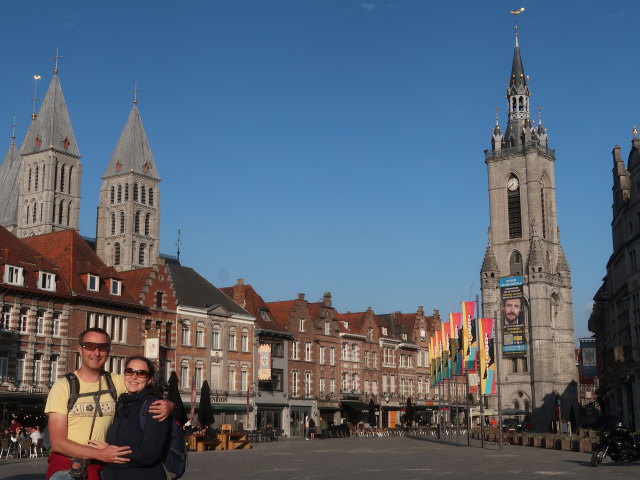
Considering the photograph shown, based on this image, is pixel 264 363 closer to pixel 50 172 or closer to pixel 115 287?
pixel 115 287

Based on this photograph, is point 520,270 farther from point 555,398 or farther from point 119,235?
point 119,235

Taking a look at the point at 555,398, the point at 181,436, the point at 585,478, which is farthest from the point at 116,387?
the point at 555,398

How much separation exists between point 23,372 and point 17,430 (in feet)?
35.8

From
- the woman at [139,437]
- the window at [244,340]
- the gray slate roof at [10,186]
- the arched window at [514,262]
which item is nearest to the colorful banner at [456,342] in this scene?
the window at [244,340]

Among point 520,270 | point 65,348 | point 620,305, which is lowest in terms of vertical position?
point 65,348

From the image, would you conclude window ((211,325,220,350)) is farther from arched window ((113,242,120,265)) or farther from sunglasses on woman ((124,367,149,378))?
arched window ((113,242,120,265))

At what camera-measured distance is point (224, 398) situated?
62688 millimetres

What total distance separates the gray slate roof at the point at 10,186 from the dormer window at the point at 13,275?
3044 inches

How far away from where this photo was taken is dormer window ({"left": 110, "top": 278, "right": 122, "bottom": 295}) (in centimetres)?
5517

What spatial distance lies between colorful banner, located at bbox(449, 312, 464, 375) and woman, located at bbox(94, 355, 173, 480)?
40.1 m

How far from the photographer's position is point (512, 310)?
339 feet

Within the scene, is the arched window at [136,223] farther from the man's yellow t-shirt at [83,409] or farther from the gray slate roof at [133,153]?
the man's yellow t-shirt at [83,409]

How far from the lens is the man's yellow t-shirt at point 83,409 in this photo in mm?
7266

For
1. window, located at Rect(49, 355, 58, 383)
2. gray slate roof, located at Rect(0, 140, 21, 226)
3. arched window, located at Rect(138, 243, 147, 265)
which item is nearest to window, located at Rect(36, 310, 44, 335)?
window, located at Rect(49, 355, 58, 383)
